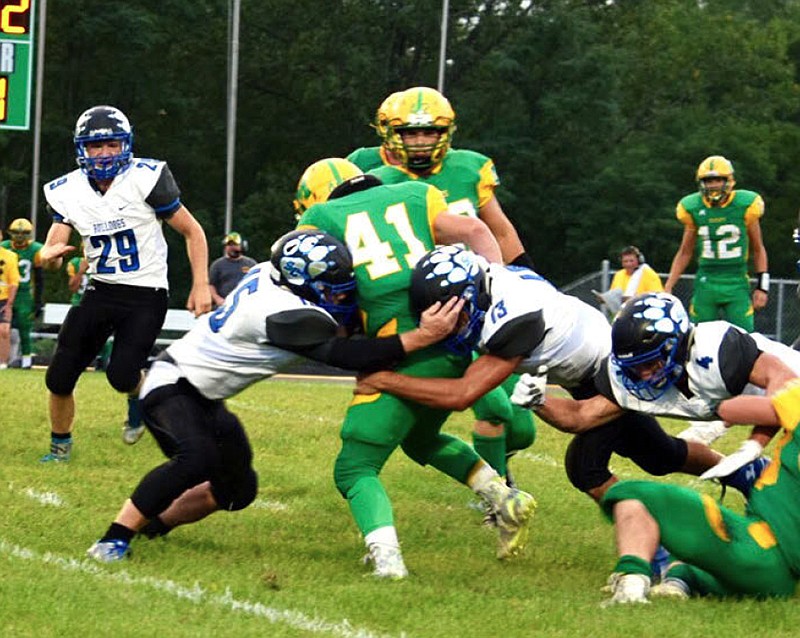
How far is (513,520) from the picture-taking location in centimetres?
583

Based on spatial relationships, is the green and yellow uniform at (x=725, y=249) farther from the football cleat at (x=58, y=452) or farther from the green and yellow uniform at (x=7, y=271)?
the green and yellow uniform at (x=7, y=271)

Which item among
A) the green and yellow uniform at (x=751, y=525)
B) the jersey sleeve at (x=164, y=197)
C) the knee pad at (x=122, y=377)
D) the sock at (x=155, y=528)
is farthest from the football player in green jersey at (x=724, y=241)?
the green and yellow uniform at (x=751, y=525)

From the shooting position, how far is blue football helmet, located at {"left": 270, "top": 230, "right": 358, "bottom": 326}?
17.6 feet

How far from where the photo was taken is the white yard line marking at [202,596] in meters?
4.68

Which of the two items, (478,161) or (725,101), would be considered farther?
(725,101)

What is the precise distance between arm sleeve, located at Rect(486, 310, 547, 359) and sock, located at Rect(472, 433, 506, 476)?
1.56 m

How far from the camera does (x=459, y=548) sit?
6285 millimetres

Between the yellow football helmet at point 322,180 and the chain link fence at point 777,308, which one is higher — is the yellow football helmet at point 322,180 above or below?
above

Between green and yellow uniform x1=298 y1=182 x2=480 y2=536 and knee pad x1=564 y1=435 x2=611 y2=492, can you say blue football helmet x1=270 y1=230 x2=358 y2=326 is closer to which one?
green and yellow uniform x1=298 y1=182 x2=480 y2=536

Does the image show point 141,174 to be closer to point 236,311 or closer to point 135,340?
point 135,340

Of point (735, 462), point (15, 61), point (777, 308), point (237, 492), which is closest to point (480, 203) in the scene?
point (237, 492)

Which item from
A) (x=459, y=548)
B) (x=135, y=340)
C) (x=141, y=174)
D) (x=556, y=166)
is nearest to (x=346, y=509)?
(x=459, y=548)

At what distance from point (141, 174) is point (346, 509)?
199 centimetres

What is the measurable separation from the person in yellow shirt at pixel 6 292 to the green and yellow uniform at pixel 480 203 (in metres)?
9.26
